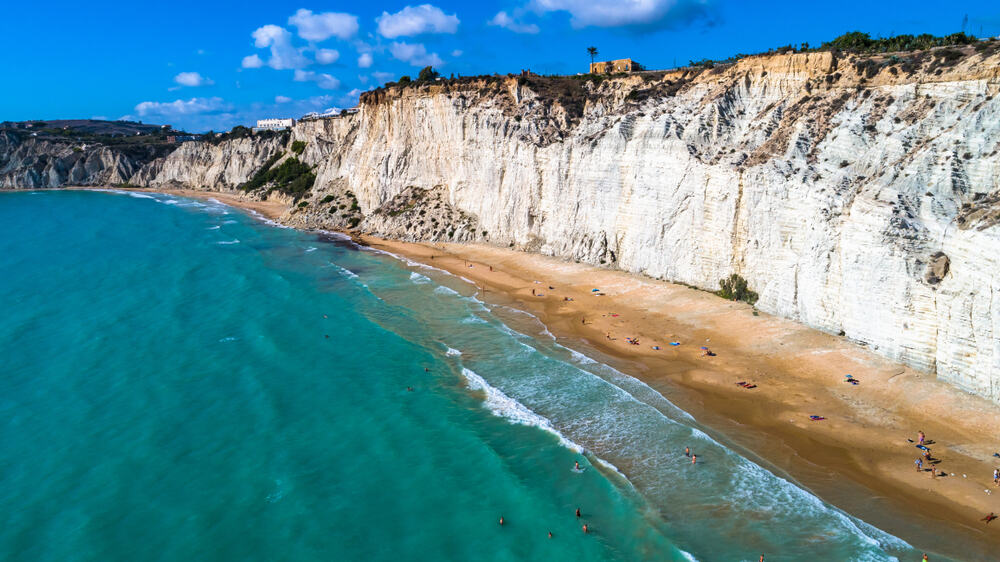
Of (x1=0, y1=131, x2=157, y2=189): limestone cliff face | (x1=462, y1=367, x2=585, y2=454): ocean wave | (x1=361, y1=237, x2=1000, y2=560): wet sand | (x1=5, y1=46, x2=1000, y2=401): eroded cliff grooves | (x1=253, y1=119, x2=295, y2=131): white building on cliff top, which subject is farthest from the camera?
(x1=253, y1=119, x2=295, y2=131): white building on cliff top

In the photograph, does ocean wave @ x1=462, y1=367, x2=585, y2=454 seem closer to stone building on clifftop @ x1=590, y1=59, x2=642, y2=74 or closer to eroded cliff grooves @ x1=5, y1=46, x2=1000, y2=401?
eroded cliff grooves @ x1=5, y1=46, x2=1000, y2=401

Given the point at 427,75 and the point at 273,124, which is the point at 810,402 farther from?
the point at 273,124

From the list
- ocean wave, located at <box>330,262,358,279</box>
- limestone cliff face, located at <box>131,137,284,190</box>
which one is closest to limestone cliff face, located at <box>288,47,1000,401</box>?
ocean wave, located at <box>330,262,358,279</box>

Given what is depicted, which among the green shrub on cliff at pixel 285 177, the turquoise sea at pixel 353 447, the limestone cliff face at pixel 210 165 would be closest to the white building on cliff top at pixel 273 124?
the limestone cliff face at pixel 210 165

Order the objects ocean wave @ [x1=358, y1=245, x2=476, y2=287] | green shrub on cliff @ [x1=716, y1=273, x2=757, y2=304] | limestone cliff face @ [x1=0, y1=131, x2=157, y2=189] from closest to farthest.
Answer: green shrub on cliff @ [x1=716, y1=273, x2=757, y2=304]
ocean wave @ [x1=358, y1=245, x2=476, y2=287]
limestone cliff face @ [x1=0, y1=131, x2=157, y2=189]

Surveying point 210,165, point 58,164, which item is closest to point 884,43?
point 210,165

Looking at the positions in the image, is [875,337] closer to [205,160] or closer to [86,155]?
[205,160]
